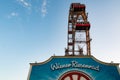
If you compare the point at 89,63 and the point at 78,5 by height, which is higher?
the point at 78,5

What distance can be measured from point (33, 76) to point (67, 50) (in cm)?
3063

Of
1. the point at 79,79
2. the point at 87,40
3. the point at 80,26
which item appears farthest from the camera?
the point at 87,40

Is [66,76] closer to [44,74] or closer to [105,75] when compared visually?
[44,74]

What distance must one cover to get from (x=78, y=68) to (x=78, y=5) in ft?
96.4

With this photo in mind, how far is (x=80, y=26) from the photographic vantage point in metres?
43.4

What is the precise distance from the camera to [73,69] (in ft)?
58.3

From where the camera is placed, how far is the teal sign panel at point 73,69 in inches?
691

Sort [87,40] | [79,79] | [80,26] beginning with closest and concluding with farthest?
[79,79] < [80,26] < [87,40]

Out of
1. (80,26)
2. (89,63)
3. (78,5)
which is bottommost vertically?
(89,63)

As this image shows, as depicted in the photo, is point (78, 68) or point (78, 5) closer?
point (78, 68)

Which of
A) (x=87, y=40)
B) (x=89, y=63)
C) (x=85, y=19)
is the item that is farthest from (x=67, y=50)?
(x=89, y=63)

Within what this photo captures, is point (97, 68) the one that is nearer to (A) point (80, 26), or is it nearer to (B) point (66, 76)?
(B) point (66, 76)

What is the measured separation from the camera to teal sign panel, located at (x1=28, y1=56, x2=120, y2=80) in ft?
57.6

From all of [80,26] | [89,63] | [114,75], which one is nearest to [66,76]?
[89,63]
